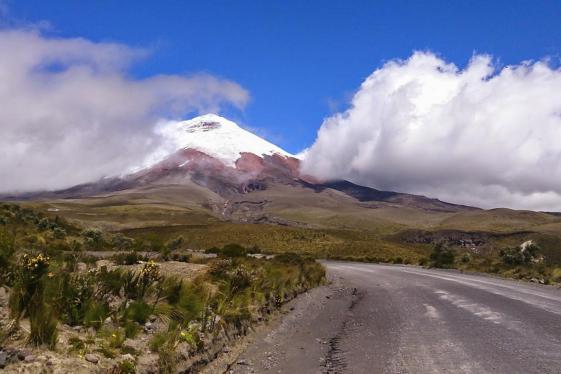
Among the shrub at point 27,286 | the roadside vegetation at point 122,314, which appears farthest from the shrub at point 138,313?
the shrub at point 27,286

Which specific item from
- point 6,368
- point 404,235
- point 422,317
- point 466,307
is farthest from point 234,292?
point 404,235

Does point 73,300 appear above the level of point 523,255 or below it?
below

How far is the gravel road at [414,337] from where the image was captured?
26.8 feet

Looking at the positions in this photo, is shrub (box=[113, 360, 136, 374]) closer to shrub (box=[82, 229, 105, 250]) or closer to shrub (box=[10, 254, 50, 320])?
shrub (box=[10, 254, 50, 320])

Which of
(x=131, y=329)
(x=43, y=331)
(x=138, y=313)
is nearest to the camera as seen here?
(x=43, y=331)

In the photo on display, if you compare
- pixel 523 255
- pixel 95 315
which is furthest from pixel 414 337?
pixel 523 255

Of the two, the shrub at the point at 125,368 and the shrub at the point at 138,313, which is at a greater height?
the shrub at the point at 138,313

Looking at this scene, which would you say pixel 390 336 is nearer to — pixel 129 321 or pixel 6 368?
pixel 129 321

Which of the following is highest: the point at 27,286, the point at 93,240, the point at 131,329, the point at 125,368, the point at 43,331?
the point at 27,286

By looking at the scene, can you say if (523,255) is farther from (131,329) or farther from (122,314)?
(131,329)

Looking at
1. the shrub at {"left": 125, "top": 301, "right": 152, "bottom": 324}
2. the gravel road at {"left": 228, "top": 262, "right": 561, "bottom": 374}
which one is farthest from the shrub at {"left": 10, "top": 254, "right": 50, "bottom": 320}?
→ the gravel road at {"left": 228, "top": 262, "right": 561, "bottom": 374}

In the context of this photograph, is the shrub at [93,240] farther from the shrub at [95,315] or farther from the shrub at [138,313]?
the shrub at [95,315]

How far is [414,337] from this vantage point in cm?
1030

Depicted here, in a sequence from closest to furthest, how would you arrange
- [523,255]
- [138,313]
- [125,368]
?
1. [125,368]
2. [138,313]
3. [523,255]
